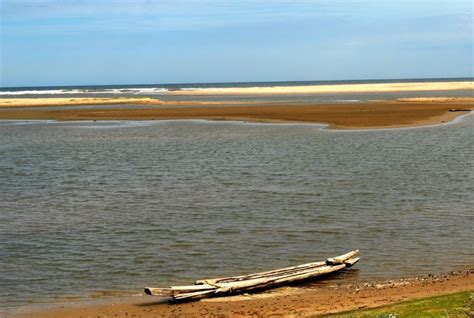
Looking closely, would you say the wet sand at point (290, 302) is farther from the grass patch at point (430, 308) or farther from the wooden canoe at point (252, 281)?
the grass patch at point (430, 308)

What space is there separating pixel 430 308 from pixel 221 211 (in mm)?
10730

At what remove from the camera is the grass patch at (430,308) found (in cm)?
988

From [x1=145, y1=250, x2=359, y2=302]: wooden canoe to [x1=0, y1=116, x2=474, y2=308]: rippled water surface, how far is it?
541 mm

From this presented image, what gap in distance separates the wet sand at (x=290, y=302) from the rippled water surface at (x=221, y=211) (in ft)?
3.40

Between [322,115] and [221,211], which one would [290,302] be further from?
[322,115]

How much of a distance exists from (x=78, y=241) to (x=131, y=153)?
18.2 m

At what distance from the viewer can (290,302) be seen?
486 inches

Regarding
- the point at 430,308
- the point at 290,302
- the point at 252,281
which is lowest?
the point at 290,302

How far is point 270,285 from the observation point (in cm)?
1320

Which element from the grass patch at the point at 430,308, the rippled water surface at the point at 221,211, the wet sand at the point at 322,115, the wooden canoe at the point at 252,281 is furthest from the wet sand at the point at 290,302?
the wet sand at the point at 322,115

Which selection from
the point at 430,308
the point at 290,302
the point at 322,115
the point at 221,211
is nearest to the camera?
the point at 430,308

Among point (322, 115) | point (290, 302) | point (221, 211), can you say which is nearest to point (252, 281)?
point (290, 302)

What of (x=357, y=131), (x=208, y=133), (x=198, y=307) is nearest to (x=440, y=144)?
(x=357, y=131)

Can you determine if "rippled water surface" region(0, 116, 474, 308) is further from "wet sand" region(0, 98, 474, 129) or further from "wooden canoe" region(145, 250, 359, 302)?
"wet sand" region(0, 98, 474, 129)
